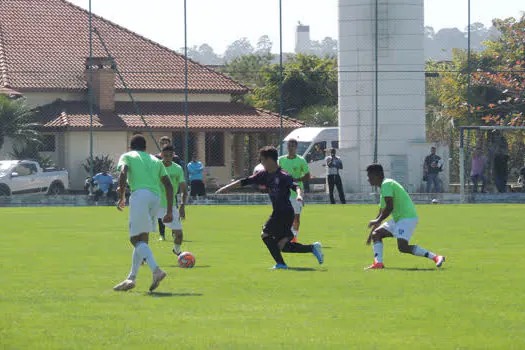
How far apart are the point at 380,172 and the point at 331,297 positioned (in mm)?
3386

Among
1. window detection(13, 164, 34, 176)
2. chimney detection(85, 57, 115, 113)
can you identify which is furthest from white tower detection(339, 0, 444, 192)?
chimney detection(85, 57, 115, 113)

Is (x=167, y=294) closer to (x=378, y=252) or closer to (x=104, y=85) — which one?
(x=378, y=252)

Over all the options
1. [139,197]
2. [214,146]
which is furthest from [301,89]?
[139,197]

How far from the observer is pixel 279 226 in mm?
16781

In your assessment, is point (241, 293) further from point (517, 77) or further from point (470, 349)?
point (517, 77)

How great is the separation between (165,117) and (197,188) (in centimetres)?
1372

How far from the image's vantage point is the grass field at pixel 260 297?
1042cm

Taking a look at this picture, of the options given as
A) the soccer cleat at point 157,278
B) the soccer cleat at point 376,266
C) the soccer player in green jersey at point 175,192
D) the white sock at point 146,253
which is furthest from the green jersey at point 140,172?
the soccer player in green jersey at point 175,192

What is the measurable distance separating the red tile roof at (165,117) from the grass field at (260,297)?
26.8 metres

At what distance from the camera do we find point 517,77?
46000mm

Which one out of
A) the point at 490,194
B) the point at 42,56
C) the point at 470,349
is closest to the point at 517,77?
the point at 490,194

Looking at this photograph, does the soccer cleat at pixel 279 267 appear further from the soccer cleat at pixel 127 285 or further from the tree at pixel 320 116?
the tree at pixel 320 116

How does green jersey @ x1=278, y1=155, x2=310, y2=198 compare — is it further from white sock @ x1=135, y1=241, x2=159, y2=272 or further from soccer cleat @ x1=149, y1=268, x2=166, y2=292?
soccer cleat @ x1=149, y1=268, x2=166, y2=292

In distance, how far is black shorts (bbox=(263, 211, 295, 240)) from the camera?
55.1 feet
